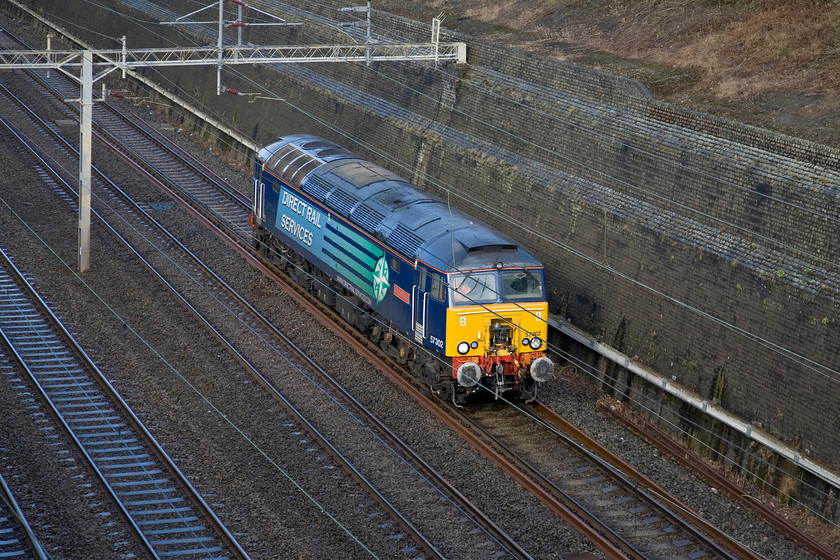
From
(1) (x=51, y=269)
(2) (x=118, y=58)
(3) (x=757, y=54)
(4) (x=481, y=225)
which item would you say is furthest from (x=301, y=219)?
(2) (x=118, y=58)

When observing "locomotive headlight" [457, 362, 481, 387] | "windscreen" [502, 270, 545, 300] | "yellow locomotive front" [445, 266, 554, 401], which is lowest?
"locomotive headlight" [457, 362, 481, 387]

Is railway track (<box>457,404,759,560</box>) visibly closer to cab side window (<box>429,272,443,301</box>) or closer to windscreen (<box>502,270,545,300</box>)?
windscreen (<box>502,270,545,300</box>)

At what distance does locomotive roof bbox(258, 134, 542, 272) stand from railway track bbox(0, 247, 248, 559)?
→ 602cm

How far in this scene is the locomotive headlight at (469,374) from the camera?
18266 mm

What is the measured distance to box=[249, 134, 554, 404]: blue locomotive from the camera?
18.5 metres

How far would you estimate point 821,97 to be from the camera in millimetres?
20859

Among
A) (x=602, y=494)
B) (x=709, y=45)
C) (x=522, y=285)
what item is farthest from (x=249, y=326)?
(x=709, y=45)

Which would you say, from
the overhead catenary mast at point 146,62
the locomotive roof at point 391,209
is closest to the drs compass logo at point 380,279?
the locomotive roof at point 391,209

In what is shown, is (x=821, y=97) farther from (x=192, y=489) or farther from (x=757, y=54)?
(x=192, y=489)

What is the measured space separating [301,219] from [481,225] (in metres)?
5.21

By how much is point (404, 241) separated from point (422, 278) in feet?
3.47

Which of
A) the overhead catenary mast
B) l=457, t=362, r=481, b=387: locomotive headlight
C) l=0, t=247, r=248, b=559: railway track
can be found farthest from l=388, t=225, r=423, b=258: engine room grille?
the overhead catenary mast

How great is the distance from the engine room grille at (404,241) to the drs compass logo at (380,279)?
56 centimetres

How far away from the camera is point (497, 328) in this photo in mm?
18703
